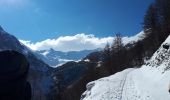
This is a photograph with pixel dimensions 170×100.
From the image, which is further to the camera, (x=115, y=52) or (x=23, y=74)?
(x=115, y=52)

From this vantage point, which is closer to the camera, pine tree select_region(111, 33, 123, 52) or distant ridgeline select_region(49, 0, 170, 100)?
distant ridgeline select_region(49, 0, 170, 100)

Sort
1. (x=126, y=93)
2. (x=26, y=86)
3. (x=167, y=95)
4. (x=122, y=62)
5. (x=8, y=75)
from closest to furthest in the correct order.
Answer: (x=8, y=75)
(x=26, y=86)
(x=167, y=95)
(x=126, y=93)
(x=122, y=62)

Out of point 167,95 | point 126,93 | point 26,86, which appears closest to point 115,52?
point 126,93

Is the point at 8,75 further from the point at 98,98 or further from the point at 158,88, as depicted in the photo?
the point at 98,98

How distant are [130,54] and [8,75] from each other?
106 meters

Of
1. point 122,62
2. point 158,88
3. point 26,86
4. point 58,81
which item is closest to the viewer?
point 26,86

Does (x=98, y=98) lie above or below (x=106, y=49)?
below

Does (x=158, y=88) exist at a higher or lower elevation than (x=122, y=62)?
lower

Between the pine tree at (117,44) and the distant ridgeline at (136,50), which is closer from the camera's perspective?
the distant ridgeline at (136,50)

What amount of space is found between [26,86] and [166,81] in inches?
1045

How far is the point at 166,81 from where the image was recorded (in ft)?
94.8

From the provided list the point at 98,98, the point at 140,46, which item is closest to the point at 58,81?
the point at 140,46

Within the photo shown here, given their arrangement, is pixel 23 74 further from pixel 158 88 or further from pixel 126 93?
pixel 126 93

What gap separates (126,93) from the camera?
107ft
